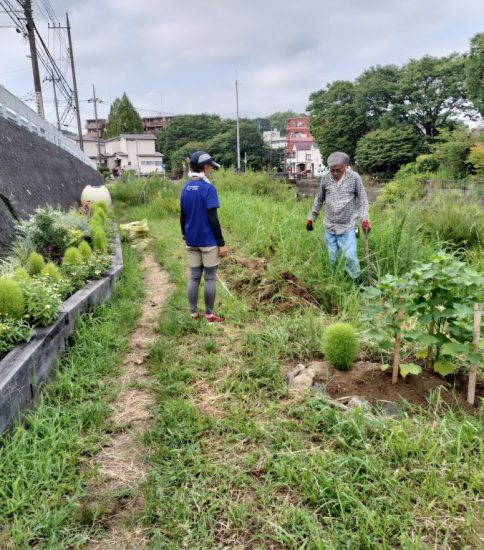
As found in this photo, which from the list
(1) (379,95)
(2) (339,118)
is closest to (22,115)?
(1) (379,95)

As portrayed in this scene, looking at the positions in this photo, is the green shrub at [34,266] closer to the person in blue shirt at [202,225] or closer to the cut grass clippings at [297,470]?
the person in blue shirt at [202,225]

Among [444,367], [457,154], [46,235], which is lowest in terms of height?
[444,367]

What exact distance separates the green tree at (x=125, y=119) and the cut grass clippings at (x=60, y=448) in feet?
244

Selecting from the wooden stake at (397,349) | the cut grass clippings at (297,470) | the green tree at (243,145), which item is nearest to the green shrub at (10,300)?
the cut grass clippings at (297,470)

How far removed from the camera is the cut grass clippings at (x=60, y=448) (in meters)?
1.87

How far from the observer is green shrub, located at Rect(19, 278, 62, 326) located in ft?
10.2

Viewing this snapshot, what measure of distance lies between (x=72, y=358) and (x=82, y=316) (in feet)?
2.22

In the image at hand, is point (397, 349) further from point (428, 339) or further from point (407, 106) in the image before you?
point (407, 106)

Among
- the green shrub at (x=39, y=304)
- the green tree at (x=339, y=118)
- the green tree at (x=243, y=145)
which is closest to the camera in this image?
the green shrub at (x=39, y=304)

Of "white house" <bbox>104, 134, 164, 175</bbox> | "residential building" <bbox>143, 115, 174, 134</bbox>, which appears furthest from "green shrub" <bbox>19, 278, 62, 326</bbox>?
"residential building" <bbox>143, 115, 174, 134</bbox>

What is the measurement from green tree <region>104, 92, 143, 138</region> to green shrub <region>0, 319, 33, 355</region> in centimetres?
7471

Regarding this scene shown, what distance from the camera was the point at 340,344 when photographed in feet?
9.50

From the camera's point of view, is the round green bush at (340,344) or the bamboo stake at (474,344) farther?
the round green bush at (340,344)

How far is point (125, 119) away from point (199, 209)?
74.5 m
